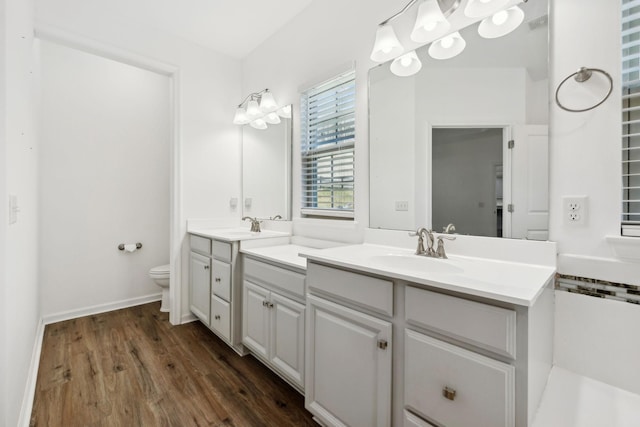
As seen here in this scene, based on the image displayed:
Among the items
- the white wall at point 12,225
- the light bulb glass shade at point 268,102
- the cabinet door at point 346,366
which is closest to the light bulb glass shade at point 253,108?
the light bulb glass shade at point 268,102

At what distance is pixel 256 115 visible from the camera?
9.14ft

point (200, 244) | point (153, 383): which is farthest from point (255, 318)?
point (200, 244)

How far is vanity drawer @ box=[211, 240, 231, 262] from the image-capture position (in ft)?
7.11

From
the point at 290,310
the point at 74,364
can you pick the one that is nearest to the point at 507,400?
the point at 290,310

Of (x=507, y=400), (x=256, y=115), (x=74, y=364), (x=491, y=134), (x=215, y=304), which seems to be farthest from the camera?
(x=256, y=115)

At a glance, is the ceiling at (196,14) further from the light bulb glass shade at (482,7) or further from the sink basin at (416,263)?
the sink basin at (416,263)

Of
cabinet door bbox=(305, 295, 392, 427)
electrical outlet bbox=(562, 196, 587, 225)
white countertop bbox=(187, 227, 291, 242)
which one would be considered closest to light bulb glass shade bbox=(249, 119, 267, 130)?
white countertop bbox=(187, 227, 291, 242)

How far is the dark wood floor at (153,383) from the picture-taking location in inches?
61.2

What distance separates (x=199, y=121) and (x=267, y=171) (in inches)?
32.7

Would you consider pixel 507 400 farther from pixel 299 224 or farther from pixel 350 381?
pixel 299 224

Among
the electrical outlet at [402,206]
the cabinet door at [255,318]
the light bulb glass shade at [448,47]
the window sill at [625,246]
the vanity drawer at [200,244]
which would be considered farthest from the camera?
the vanity drawer at [200,244]

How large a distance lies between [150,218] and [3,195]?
2393 mm

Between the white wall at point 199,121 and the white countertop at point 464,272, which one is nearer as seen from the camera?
the white countertop at point 464,272

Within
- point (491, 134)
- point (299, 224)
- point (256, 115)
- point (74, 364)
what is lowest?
point (74, 364)
